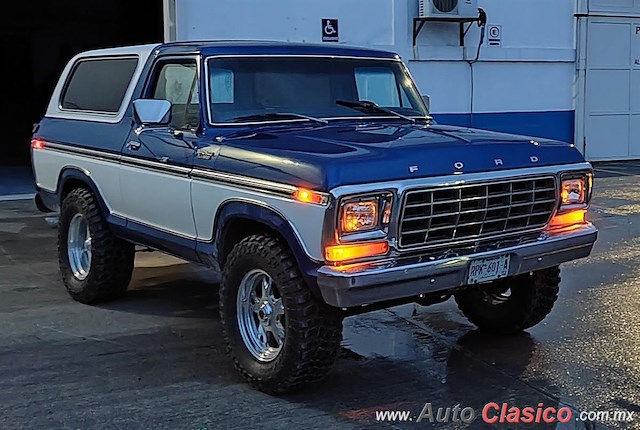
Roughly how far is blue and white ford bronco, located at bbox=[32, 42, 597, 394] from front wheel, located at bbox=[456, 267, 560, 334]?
0.01 m

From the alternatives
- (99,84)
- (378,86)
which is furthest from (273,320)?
(99,84)

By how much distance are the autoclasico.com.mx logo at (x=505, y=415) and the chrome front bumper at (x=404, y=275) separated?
25.3 inches

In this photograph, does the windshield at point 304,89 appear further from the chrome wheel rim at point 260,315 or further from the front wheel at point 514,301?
the front wheel at point 514,301

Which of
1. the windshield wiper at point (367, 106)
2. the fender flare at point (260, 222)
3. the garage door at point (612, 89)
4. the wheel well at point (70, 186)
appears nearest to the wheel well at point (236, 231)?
the fender flare at point (260, 222)

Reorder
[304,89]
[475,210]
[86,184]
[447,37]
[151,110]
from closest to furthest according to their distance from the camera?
[475,210] < [151,110] < [304,89] < [86,184] < [447,37]

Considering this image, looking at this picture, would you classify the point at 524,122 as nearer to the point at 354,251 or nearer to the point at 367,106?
the point at 367,106

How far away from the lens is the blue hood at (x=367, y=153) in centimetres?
454

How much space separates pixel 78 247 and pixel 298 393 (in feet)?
10.0

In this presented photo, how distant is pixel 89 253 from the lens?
7023mm

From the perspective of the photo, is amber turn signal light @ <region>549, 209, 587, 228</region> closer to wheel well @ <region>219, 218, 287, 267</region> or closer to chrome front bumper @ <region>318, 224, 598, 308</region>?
chrome front bumper @ <region>318, 224, 598, 308</region>

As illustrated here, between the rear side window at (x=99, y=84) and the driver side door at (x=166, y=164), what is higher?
the rear side window at (x=99, y=84)

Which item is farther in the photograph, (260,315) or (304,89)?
(304,89)

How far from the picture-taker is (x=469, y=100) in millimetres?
15297

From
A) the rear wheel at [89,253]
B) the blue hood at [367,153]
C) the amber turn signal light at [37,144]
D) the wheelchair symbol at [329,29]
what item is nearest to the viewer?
the blue hood at [367,153]
